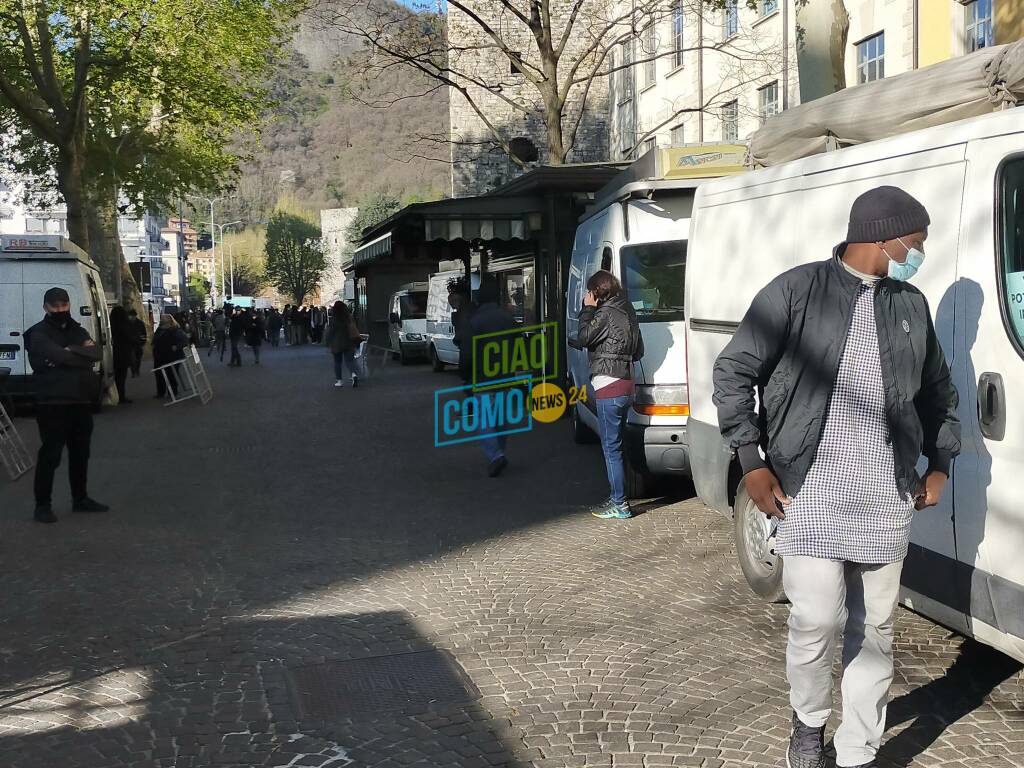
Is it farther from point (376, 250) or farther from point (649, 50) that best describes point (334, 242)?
point (376, 250)

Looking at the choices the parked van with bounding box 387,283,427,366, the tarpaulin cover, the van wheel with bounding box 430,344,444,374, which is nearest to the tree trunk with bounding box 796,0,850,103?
the tarpaulin cover

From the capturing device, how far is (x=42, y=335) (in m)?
8.72

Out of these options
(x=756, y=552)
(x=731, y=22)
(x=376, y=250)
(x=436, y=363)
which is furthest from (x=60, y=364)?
(x=731, y=22)

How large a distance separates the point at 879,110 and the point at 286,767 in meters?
4.10

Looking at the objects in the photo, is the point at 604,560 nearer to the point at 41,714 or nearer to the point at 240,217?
the point at 41,714

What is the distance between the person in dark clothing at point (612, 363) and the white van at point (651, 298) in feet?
1.08

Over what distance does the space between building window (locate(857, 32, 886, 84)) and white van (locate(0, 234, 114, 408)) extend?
14.8 metres

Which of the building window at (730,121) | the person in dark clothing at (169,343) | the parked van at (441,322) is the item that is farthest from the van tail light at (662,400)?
the building window at (730,121)

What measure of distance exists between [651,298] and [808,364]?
6.20 metres

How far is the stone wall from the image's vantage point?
114250 mm

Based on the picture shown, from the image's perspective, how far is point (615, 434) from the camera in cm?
834

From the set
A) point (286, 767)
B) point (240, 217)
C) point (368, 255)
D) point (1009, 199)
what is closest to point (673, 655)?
point (286, 767)

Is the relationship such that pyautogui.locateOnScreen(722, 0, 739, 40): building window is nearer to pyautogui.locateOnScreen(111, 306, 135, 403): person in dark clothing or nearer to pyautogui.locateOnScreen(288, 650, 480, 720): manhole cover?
pyautogui.locateOnScreen(111, 306, 135, 403): person in dark clothing

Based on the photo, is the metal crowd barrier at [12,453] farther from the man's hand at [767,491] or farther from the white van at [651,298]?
the man's hand at [767,491]
